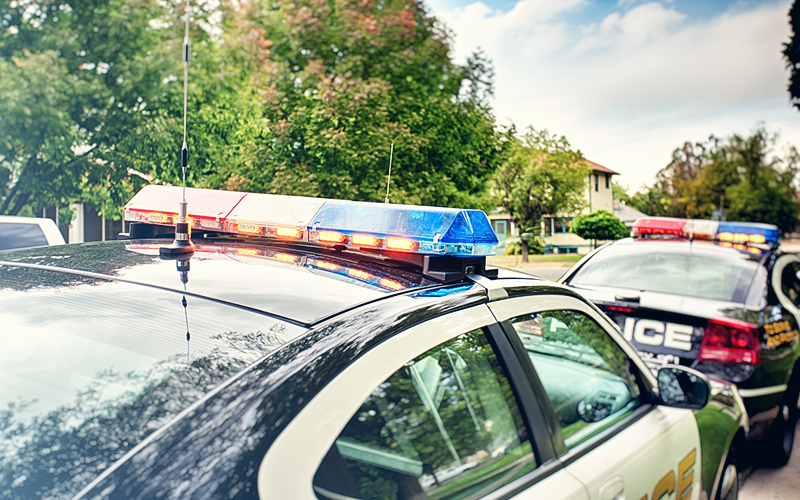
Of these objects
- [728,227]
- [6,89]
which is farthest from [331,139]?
[728,227]

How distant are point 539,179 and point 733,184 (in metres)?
27.0

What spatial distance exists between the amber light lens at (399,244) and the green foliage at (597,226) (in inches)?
1455

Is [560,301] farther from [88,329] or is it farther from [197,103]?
[197,103]

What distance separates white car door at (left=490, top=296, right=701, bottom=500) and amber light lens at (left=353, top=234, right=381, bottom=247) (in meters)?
0.44

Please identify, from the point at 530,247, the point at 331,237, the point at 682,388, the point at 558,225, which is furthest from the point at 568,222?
the point at 331,237

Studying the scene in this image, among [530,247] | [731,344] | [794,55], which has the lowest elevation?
[530,247]

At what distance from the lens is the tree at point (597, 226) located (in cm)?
3684

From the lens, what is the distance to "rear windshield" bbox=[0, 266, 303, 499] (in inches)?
39.7

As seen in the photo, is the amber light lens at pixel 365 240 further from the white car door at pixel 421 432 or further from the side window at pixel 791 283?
the side window at pixel 791 283

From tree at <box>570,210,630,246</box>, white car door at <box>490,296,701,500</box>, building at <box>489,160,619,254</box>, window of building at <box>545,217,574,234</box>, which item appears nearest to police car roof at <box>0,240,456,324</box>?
white car door at <box>490,296,701,500</box>

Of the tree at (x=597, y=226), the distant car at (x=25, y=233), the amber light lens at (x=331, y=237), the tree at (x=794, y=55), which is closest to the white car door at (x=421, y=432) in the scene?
the amber light lens at (x=331, y=237)

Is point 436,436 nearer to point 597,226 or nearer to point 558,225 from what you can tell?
point 597,226

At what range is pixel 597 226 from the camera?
3681 centimetres

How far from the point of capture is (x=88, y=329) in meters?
1.33
